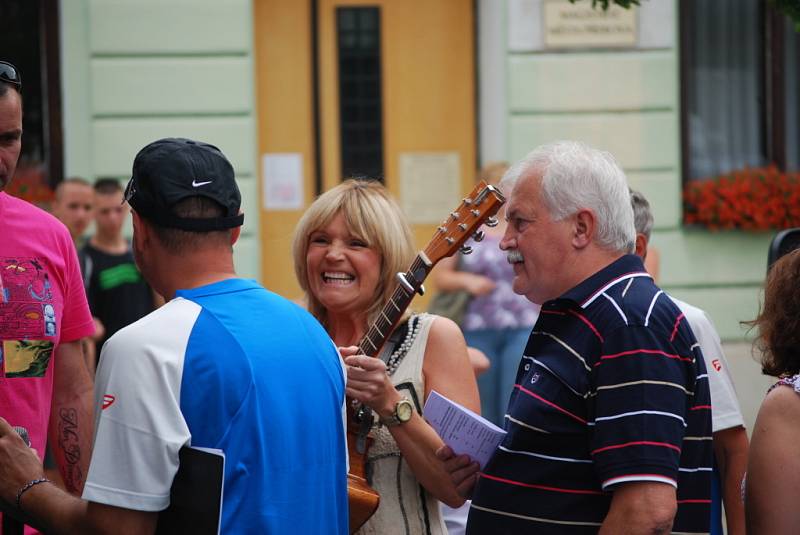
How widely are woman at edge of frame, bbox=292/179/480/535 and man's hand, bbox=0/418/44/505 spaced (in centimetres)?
86

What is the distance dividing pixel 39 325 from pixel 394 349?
0.96 m

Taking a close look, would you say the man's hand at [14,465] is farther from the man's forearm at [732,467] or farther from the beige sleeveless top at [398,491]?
the man's forearm at [732,467]

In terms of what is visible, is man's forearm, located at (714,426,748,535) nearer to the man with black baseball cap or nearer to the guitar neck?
the guitar neck

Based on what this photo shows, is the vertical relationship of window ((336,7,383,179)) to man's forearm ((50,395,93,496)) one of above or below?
above

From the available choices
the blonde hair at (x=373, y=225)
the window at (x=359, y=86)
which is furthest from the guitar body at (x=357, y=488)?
the window at (x=359, y=86)

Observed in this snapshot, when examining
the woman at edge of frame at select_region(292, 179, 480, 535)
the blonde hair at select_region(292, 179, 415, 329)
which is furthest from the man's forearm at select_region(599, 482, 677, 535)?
the blonde hair at select_region(292, 179, 415, 329)

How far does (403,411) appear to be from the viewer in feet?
9.52

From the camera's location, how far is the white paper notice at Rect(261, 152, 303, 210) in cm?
775

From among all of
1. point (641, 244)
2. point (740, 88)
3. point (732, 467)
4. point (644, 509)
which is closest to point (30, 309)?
point (644, 509)

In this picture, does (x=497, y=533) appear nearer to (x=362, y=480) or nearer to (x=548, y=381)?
(x=548, y=381)

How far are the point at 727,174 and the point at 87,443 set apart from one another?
19.3 ft

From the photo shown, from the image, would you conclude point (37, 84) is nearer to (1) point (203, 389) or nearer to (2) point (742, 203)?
(2) point (742, 203)

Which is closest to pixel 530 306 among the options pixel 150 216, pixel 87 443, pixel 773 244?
pixel 773 244

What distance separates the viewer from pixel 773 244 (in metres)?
3.58
